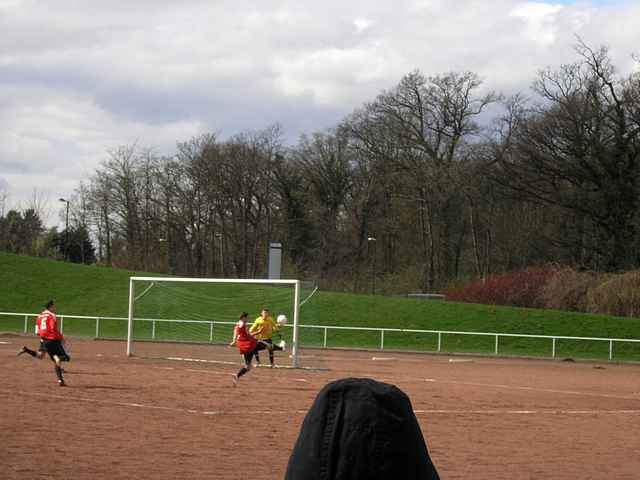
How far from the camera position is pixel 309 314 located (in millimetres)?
32531

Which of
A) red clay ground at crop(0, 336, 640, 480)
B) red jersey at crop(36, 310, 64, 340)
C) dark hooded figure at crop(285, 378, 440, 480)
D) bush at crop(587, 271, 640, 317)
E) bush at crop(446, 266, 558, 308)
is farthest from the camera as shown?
bush at crop(446, 266, 558, 308)

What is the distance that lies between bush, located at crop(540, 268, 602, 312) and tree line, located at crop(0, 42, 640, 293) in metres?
3.50

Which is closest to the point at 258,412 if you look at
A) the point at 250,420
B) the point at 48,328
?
the point at 250,420

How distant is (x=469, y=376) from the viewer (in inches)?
1110

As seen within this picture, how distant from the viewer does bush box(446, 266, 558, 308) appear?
176ft

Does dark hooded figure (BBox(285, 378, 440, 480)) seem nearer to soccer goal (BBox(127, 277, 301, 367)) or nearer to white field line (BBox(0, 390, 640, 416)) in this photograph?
white field line (BBox(0, 390, 640, 416))

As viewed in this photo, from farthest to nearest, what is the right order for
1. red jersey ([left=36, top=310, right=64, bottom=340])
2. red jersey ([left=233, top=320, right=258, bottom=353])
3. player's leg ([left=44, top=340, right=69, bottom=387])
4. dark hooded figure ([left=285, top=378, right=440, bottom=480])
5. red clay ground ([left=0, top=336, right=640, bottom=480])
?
red jersey ([left=233, top=320, right=258, bottom=353]) < red jersey ([left=36, top=310, right=64, bottom=340]) < player's leg ([left=44, top=340, right=69, bottom=387]) < red clay ground ([left=0, top=336, right=640, bottom=480]) < dark hooded figure ([left=285, top=378, right=440, bottom=480])

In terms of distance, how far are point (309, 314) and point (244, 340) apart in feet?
29.8

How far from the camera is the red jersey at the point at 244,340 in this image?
76.8ft

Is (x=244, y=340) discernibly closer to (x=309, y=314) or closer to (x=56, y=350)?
(x=56, y=350)

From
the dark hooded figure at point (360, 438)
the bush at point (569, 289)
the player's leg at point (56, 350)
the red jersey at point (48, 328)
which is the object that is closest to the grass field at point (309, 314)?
the bush at point (569, 289)

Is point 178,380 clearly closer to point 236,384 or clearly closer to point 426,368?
point 236,384

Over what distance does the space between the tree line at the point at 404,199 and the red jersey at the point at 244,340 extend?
35148mm

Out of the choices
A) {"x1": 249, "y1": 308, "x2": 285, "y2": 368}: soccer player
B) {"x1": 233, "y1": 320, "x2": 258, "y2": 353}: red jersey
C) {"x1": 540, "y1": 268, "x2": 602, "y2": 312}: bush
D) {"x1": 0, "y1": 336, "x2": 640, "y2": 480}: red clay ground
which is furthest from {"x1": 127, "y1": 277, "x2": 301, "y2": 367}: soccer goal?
{"x1": 540, "y1": 268, "x2": 602, "y2": 312}: bush
